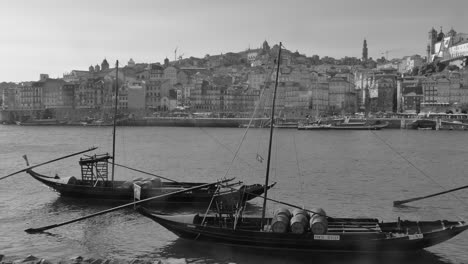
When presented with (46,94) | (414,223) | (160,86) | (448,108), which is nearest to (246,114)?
(160,86)

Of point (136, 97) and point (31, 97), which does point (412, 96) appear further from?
point (31, 97)

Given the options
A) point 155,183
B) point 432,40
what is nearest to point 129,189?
point 155,183

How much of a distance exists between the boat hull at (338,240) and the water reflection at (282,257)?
23 cm

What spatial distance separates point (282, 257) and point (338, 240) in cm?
190

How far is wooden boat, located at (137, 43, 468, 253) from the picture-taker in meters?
18.8

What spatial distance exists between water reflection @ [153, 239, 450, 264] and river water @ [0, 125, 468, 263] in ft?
0.11

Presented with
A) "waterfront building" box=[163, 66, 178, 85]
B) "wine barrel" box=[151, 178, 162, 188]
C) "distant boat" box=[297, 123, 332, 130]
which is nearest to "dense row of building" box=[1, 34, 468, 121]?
Answer: "waterfront building" box=[163, 66, 178, 85]

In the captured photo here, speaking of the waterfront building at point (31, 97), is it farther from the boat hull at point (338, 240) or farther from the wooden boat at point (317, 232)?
the boat hull at point (338, 240)

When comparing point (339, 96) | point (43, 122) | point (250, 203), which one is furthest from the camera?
point (339, 96)

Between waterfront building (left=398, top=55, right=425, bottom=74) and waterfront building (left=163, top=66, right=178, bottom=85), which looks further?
waterfront building (left=398, top=55, right=425, bottom=74)

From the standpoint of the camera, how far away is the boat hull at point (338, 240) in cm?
1869

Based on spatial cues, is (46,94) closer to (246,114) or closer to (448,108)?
(246,114)

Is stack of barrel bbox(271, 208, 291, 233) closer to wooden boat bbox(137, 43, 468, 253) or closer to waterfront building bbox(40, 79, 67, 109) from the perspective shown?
wooden boat bbox(137, 43, 468, 253)

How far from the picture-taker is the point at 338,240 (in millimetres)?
18766
